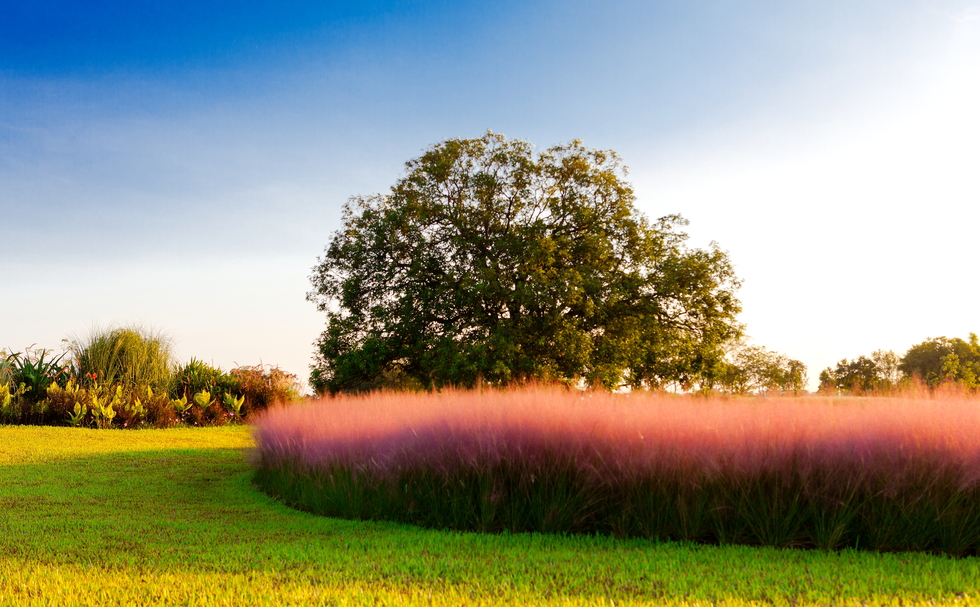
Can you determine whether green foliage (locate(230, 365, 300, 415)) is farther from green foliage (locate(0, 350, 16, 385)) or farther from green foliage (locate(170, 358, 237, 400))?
green foliage (locate(0, 350, 16, 385))

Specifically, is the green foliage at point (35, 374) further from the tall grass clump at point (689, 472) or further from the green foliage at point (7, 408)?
the tall grass clump at point (689, 472)

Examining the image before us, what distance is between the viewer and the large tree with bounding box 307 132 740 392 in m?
18.2

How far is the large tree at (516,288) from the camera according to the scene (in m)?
18.2

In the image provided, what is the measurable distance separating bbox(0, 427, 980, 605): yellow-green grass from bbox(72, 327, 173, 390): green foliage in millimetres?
10459

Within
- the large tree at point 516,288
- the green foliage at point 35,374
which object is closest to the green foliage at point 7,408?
the green foliage at point 35,374

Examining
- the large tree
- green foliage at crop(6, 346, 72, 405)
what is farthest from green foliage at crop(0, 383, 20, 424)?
the large tree

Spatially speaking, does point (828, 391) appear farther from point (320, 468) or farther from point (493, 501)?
point (320, 468)

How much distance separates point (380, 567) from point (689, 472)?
250cm

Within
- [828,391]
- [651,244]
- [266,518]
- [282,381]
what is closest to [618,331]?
[651,244]

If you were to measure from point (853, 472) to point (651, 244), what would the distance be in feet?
52.3

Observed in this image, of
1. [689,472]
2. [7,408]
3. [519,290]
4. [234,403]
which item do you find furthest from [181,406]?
[689,472]

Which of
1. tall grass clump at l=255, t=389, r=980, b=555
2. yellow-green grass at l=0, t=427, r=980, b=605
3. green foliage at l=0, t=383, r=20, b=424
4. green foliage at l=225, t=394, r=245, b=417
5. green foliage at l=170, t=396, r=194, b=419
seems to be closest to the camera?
yellow-green grass at l=0, t=427, r=980, b=605

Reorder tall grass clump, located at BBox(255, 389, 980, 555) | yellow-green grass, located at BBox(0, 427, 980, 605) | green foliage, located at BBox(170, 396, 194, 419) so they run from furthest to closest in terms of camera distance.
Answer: green foliage, located at BBox(170, 396, 194, 419)
tall grass clump, located at BBox(255, 389, 980, 555)
yellow-green grass, located at BBox(0, 427, 980, 605)

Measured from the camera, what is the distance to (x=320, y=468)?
683 cm
